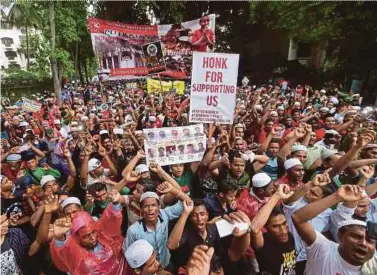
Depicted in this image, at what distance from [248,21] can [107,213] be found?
87.4 ft

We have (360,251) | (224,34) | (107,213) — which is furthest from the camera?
(224,34)

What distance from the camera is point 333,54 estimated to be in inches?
800

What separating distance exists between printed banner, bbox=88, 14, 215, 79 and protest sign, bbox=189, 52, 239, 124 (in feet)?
22.5

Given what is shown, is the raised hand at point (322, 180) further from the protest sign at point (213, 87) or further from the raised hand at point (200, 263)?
the protest sign at point (213, 87)

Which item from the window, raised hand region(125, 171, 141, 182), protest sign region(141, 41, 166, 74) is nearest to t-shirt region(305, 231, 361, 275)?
raised hand region(125, 171, 141, 182)

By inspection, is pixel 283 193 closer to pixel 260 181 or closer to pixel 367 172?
pixel 260 181

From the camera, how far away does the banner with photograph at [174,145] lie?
14.6 ft

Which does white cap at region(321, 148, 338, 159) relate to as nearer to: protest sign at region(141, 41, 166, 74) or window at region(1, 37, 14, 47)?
protest sign at region(141, 41, 166, 74)

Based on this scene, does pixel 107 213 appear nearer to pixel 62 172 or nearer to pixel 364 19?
pixel 62 172

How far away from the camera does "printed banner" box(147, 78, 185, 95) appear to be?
1223cm

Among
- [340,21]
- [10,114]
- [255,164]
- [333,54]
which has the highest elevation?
[340,21]

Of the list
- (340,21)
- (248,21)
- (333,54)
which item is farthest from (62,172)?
(248,21)

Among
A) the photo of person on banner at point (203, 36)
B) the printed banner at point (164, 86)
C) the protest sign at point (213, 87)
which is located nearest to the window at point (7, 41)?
the printed banner at point (164, 86)

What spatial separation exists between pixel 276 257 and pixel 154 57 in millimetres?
10258
